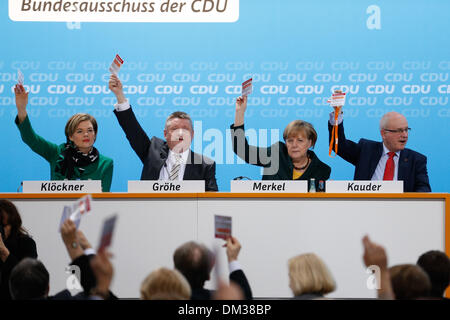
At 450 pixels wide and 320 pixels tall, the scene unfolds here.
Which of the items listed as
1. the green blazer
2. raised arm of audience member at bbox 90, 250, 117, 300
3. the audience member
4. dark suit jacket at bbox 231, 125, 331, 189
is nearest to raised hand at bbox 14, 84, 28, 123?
the green blazer

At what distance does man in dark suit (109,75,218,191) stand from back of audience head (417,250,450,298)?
2.49 m

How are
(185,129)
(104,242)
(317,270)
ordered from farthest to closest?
1. (185,129)
2. (317,270)
3. (104,242)

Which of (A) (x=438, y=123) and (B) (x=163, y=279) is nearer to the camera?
(B) (x=163, y=279)

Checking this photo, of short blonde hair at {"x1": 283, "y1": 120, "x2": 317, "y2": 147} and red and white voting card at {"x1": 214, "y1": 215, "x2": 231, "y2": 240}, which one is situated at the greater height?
short blonde hair at {"x1": 283, "y1": 120, "x2": 317, "y2": 147}

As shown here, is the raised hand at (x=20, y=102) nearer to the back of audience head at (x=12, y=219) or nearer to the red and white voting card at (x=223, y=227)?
the back of audience head at (x=12, y=219)

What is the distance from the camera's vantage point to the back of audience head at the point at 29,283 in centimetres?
230

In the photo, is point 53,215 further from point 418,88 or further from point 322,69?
point 418,88

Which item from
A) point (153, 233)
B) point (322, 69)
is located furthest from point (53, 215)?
point (322, 69)

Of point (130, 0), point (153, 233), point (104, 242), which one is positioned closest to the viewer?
point (104, 242)

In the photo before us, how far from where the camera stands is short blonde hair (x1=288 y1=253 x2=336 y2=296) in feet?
7.54

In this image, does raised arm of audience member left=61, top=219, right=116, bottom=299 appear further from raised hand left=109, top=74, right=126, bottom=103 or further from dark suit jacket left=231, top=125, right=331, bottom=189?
raised hand left=109, top=74, right=126, bottom=103

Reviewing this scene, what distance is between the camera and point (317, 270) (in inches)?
91.8

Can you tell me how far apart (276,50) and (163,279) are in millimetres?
4653

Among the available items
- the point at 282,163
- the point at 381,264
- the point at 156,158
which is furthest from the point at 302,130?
the point at 381,264
